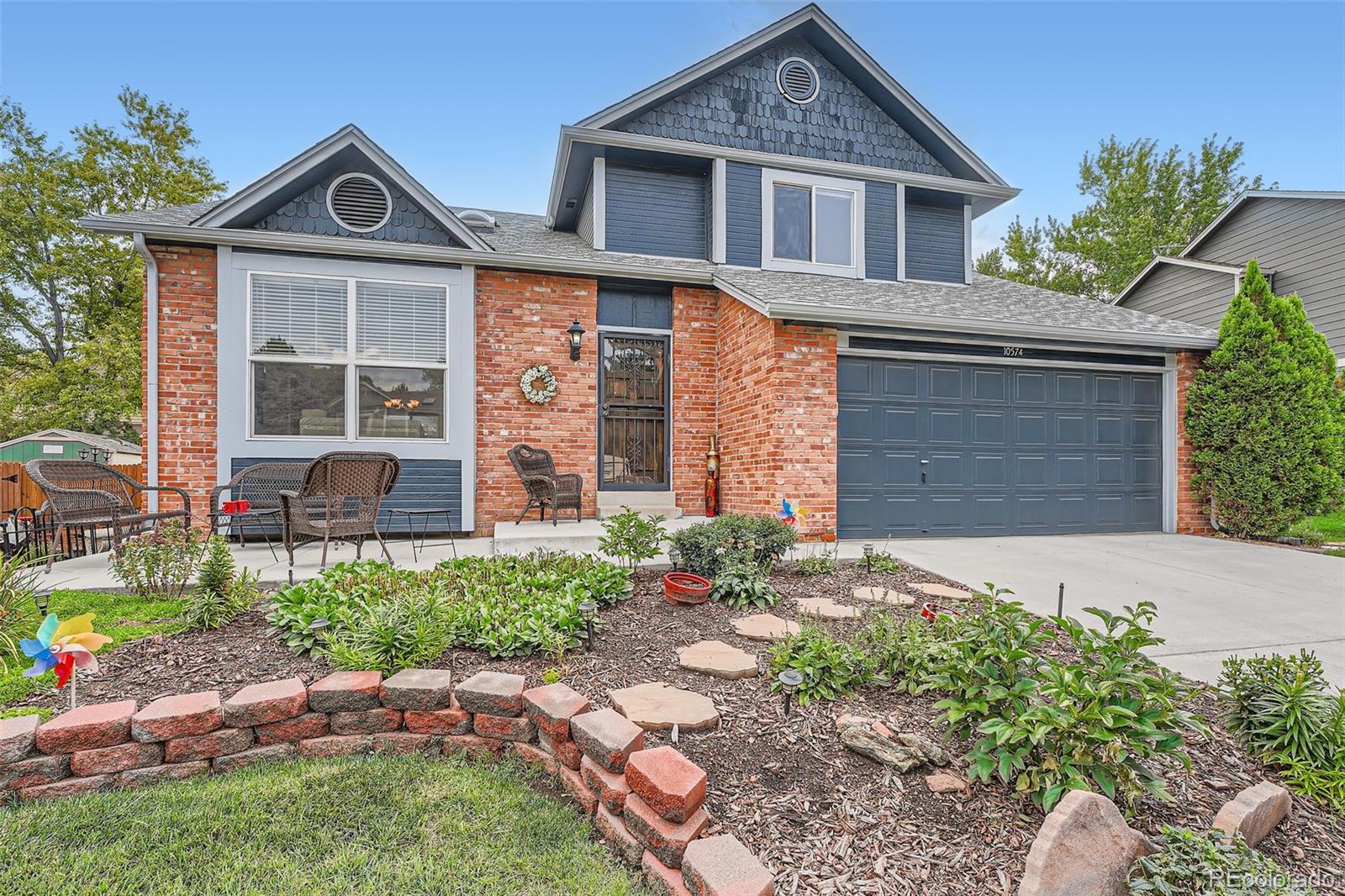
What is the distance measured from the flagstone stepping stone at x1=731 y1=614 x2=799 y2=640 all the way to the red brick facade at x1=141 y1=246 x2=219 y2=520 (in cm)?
616

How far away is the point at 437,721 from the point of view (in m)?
2.29

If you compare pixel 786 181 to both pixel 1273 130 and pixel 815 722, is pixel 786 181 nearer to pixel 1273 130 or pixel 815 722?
pixel 815 722

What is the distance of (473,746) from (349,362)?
5597 mm

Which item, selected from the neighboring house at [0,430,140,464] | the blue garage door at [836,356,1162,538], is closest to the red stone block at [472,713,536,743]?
the blue garage door at [836,356,1162,538]

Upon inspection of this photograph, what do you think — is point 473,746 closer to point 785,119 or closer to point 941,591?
point 941,591

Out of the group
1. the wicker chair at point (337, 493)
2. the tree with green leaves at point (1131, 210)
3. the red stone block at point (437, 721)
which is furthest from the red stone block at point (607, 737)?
the tree with green leaves at point (1131, 210)

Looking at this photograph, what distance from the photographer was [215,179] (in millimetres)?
17703

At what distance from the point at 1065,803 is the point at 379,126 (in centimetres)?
1440

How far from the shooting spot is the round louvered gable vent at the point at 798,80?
8664mm

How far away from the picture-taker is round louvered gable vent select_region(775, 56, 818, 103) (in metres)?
8.66

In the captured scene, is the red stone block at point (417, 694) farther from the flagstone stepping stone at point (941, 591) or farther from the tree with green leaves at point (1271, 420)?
the tree with green leaves at point (1271, 420)

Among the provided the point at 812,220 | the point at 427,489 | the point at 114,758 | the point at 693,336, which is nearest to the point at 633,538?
the point at 114,758

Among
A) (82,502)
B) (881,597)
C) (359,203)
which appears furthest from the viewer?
(359,203)

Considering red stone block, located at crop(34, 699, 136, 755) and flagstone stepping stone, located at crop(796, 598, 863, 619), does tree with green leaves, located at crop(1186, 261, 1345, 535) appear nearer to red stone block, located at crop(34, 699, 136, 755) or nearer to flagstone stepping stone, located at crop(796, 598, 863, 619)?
flagstone stepping stone, located at crop(796, 598, 863, 619)
